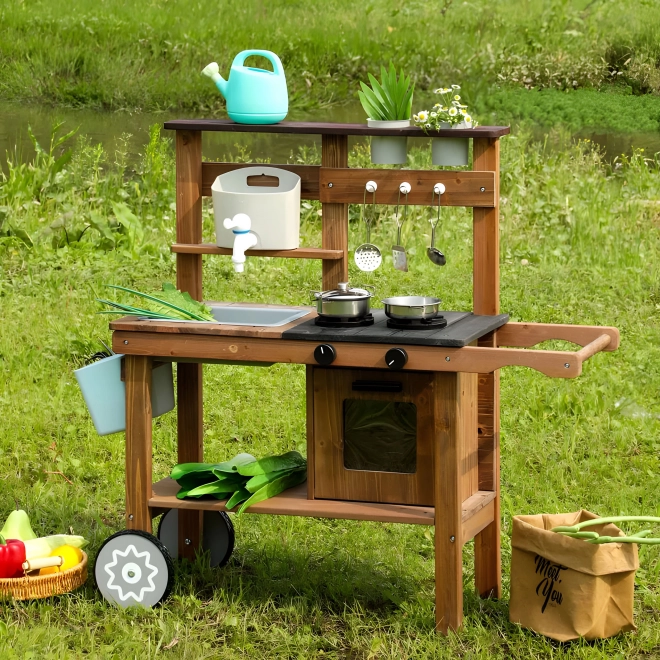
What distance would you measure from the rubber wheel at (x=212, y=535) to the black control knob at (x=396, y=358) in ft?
3.68

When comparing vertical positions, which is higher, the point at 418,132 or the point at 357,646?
the point at 418,132

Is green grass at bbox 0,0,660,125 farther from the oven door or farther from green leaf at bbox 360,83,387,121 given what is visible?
the oven door

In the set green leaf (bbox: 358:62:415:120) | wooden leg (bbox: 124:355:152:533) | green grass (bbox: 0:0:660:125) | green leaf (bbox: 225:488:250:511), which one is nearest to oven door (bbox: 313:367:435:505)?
green leaf (bbox: 225:488:250:511)

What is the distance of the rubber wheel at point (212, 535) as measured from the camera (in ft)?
15.5

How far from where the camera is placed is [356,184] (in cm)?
432

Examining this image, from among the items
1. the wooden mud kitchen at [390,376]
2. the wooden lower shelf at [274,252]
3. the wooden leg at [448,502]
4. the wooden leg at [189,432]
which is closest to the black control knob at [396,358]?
the wooden mud kitchen at [390,376]

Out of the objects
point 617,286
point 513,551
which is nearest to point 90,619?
point 513,551

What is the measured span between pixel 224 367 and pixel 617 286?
8.01ft

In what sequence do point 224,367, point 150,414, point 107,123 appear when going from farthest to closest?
point 107,123 → point 224,367 → point 150,414

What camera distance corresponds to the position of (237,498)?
4242 mm

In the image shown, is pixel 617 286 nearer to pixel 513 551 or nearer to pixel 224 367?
pixel 224 367

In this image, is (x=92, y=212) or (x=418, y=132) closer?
(x=418, y=132)

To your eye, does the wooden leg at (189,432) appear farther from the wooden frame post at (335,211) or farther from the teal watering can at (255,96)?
the teal watering can at (255,96)

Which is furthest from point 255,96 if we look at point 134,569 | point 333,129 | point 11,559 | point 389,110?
point 11,559
